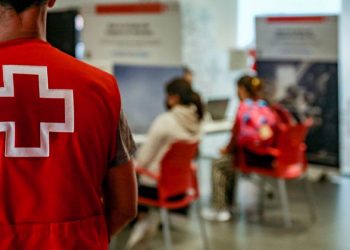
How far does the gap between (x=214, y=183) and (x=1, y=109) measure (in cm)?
360

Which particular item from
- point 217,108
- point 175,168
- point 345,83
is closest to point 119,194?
point 175,168

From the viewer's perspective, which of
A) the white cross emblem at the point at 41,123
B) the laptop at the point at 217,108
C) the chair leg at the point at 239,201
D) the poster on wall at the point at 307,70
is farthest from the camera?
the poster on wall at the point at 307,70

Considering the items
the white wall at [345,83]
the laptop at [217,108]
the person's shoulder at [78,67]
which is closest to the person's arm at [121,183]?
the person's shoulder at [78,67]

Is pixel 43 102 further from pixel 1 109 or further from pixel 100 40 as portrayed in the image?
pixel 100 40

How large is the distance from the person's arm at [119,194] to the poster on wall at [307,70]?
4528 mm

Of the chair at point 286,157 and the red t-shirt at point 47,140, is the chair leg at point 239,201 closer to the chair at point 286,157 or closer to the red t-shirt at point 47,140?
the chair at point 286,157

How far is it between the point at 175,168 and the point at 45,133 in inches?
89.9

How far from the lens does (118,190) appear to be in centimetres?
122

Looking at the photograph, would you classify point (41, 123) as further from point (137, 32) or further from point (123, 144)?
point (137, 32)

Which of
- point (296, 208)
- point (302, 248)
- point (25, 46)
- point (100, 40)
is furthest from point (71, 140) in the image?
point (296, 208)

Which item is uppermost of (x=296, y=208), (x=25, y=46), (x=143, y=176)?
(x=25, y=46)

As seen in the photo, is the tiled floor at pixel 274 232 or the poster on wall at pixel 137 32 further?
the poster on wall at pixel 137 32

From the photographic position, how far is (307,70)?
5609 millimetres

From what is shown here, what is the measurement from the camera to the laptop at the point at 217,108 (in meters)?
5.33
